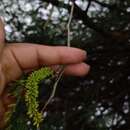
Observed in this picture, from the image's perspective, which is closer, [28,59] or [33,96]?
[33,96]

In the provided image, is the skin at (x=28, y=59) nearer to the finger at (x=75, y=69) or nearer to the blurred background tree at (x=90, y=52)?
the finger at (x=75, y=69)

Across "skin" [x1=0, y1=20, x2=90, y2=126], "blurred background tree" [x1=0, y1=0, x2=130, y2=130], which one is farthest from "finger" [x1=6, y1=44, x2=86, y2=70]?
"blurred background tree" [x1=0, y1=0, x2=130, y2=130]

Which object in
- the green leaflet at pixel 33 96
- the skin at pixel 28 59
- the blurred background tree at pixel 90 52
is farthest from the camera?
the blurred background tree at pixel 90 52

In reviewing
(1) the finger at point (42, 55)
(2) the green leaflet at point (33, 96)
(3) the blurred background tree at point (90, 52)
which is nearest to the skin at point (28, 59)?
(1) the finger at point (42, 55)

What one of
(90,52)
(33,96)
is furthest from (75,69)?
(90,52)

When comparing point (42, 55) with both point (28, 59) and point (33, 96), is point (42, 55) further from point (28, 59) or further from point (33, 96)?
point (33, 96)

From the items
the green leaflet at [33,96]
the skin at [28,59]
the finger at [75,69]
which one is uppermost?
the green leaflet at [33,96]

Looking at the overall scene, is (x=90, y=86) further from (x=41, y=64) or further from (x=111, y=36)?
(x=41, y=64)
